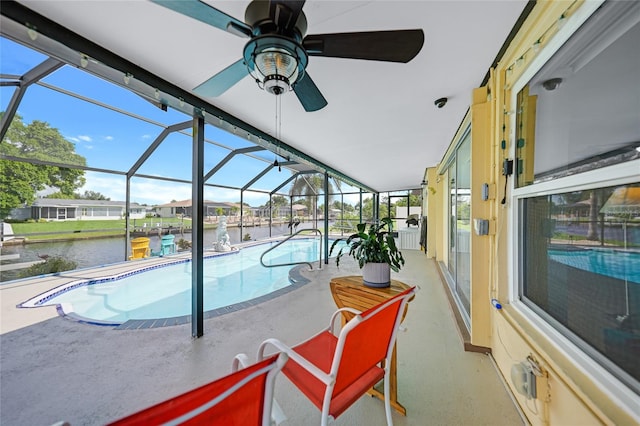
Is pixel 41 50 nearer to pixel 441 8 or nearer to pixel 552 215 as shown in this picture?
pixel 441 8

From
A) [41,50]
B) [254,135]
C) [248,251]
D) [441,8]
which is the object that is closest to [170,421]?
[441,8]

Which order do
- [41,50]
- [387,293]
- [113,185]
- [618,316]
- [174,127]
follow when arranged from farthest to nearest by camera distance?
[113,185] → [174,127] → [387,293] → [41,50] → [618,316]

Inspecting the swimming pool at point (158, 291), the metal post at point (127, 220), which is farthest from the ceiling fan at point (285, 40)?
the metal post at point (127, 220)

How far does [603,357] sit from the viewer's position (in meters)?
0.94

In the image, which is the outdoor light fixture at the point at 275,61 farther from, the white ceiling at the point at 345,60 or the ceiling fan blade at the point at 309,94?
the white ceiling at the point at 345,60

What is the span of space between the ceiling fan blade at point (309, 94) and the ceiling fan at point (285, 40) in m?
0.19

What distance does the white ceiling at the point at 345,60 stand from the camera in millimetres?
1308

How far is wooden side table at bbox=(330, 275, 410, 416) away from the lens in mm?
1492

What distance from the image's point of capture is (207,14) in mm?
987

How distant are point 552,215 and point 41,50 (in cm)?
Answer: 323

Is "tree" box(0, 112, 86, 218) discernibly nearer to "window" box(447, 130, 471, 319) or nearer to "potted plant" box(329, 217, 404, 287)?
"potted plant" box(329, 217, 404, 287)

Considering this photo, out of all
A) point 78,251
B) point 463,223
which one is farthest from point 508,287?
point 78,251

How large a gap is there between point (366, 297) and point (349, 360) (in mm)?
597

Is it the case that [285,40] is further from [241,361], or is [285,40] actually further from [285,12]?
[241,361]
